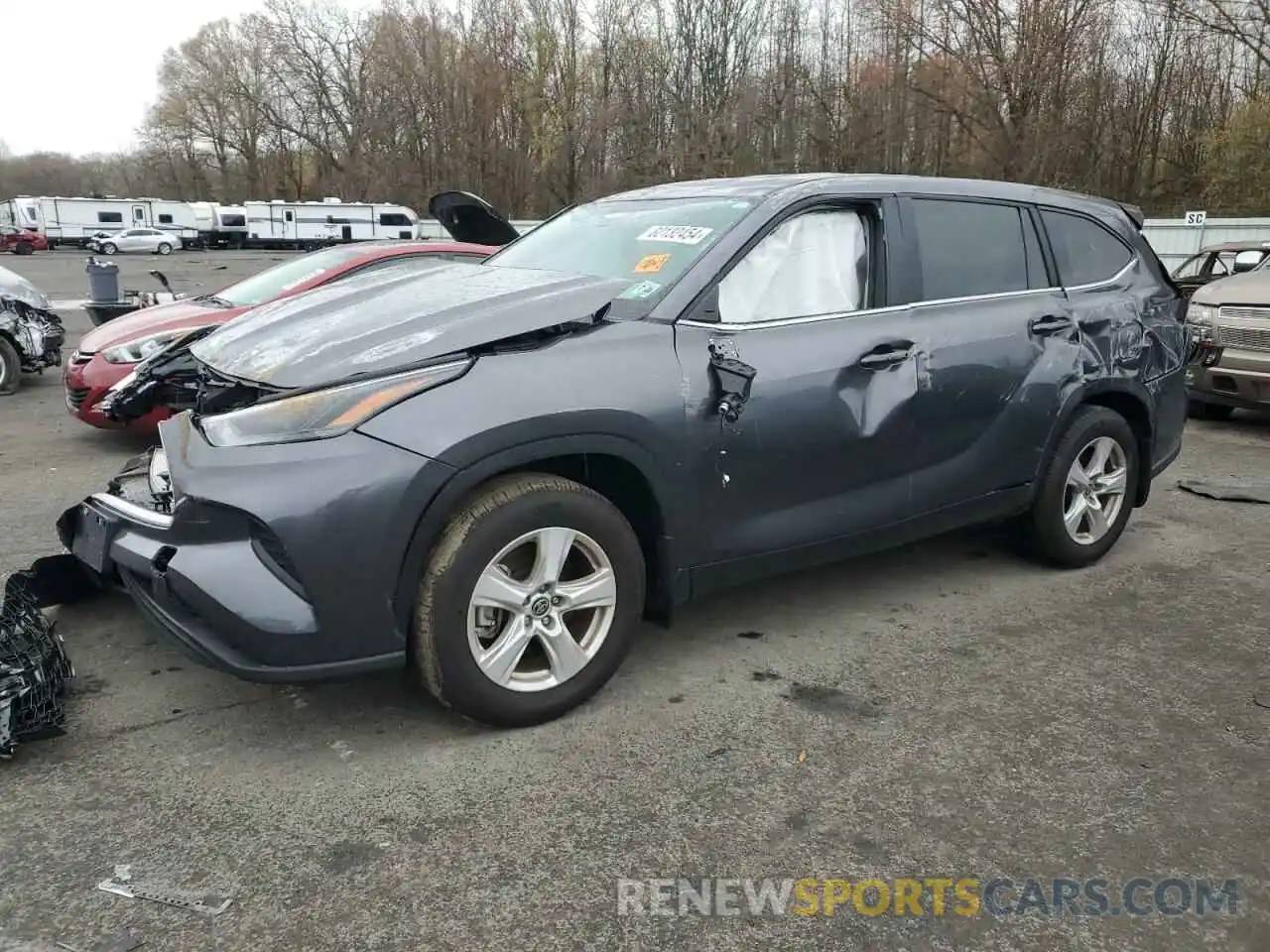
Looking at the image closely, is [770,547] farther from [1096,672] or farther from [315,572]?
[315,572]

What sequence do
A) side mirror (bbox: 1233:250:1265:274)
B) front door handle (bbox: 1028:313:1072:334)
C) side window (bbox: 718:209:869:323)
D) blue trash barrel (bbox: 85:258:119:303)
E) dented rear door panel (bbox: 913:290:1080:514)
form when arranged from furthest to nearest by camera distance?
blue trash barrel (bbox: 85:258:119:303) → side mirror (bbox: 1233:250:1265:274) → front door handle (bbox: 1028:313:1072:334) → dented rear door panel (bbox: 913:290:1080:514) → side window (bbox: 718:209:869:323)

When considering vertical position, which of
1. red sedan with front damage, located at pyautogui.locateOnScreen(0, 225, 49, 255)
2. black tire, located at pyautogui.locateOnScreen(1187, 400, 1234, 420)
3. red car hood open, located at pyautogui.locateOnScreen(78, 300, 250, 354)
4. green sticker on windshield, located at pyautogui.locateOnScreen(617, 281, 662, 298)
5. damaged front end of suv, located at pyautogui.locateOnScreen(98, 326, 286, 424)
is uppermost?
red sedan with front damage, located at pyautogui.locateOnScreen(0, 225, 49, 255)

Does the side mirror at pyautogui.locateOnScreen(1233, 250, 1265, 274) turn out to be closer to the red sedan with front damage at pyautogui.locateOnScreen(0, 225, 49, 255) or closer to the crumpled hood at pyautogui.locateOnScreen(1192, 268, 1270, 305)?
the crumpled hood at pyautogui.locateOnScreen(1192, 268, 1270, 305)

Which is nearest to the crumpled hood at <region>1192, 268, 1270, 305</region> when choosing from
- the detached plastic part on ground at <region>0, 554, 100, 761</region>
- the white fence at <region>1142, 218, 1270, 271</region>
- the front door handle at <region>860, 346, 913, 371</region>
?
the front door handle at <region>860, 346, 913, 371</region>

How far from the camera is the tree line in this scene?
30.9 m

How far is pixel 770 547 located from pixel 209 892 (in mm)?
2031

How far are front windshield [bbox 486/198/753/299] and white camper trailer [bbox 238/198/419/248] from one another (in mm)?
48143

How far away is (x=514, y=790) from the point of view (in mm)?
2732

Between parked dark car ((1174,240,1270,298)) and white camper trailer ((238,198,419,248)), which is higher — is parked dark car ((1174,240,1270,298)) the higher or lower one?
the lower one

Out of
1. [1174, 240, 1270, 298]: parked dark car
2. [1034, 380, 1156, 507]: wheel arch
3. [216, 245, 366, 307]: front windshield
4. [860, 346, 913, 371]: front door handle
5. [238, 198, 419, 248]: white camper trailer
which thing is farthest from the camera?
[238, 198, 419, 248]: white camper trailer

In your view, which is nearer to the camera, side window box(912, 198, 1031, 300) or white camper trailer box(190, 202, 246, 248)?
side window box(912, 198, 1031, 300)

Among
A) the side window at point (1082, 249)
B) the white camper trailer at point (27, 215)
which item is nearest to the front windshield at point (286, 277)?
the side window at point (1082, 249)

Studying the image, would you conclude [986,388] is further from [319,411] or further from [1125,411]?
[319,411]

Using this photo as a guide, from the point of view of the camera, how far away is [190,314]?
24.0 ft
